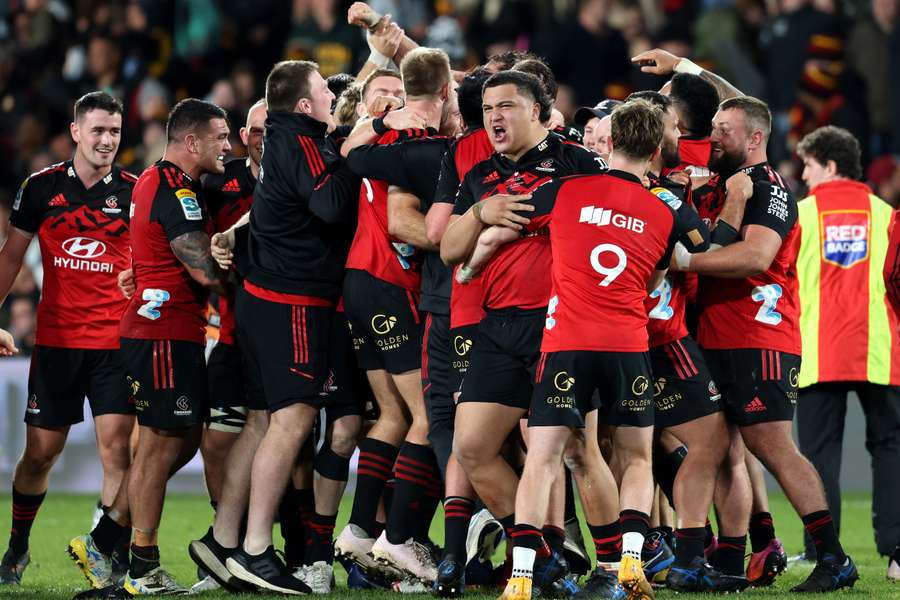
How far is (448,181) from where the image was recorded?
6.82m

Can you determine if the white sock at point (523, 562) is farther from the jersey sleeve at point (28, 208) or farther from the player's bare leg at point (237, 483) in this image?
the jersey sleeve at point (28, 208)

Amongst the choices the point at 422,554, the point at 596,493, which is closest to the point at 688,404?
the point at 596,493

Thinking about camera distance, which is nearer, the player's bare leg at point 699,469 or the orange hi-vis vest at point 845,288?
the player's bare leg at point 699,469

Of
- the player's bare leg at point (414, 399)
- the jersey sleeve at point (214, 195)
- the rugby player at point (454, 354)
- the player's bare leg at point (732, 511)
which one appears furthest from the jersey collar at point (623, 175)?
the jersey sleeve at point (214, 195)

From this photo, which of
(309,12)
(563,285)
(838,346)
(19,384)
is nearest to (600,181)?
(563,285)

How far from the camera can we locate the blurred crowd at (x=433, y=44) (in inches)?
547

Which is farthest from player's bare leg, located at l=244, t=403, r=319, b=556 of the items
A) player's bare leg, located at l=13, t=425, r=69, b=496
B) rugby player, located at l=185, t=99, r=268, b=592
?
player's bare leg, located at l=13, t=425, r=69, b=496

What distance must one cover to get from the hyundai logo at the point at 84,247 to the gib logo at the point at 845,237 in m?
4.32

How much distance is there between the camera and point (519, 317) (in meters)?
6.52

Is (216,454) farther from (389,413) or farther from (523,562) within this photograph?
(523,562)

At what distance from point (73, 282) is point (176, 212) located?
1.18 m

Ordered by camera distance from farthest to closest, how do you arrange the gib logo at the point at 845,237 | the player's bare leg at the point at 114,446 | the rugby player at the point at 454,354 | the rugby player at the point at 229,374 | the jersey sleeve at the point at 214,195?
the gib logo at the point at 845,237 → the jersey sleeve at the point at 214,195 → the player's bare leg at the point at 114,446 → the rugby player at the point at 229,374 → the rugby player at the point at 454,354

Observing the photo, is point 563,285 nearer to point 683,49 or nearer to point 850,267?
point 850,267

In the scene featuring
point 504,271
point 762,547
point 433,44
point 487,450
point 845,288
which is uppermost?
point 433,44
